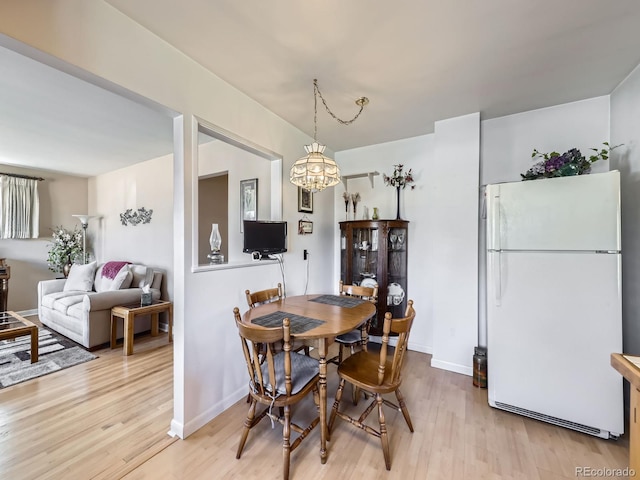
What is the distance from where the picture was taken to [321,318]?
189 centimetres

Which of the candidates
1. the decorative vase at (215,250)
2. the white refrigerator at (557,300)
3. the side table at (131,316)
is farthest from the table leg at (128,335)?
the white refrigerator at (557,300)

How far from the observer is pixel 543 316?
1.95m

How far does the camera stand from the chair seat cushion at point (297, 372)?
5.21 ft

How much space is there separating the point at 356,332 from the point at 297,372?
0.89 metres

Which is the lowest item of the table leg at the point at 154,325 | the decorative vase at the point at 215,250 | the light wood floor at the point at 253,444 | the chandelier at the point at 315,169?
the light wood floor at the point at 253,444

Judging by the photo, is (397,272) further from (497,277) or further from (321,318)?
(321,318)

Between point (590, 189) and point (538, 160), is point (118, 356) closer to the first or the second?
point (590, 189)

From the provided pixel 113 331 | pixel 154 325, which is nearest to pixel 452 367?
→ pixel 154 325

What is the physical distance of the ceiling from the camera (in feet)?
4.84

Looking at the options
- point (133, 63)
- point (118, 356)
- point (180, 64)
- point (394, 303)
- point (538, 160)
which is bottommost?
point (118, 356)

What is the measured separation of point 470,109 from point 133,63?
2.74m

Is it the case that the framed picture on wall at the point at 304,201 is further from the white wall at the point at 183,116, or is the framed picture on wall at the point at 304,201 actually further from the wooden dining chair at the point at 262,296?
the wooden dining chair at the point at 262,296

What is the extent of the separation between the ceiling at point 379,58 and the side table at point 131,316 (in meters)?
2.14

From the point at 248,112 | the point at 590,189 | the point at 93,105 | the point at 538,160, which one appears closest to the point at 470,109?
the point at 538,160
